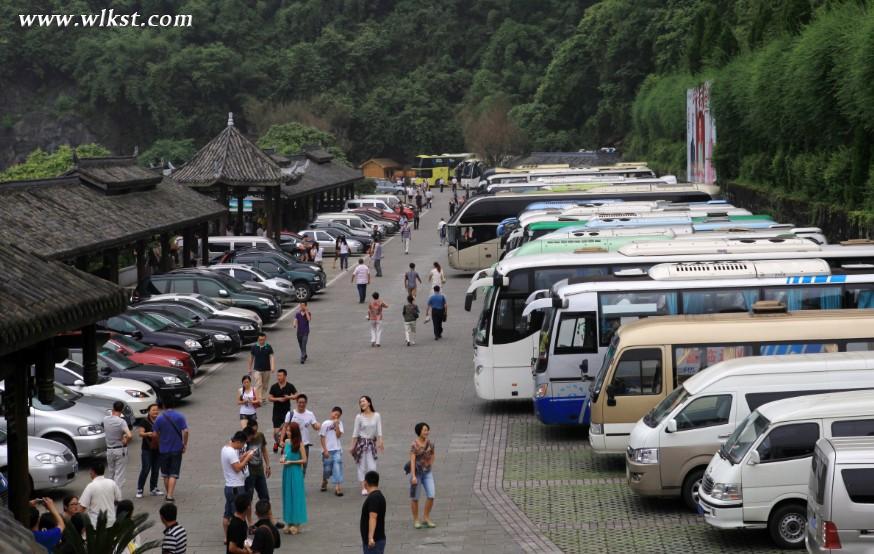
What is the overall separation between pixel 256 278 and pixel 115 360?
15483mm

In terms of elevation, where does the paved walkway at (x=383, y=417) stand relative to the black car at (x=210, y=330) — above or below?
below

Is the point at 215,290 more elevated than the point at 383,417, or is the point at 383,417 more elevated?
the point at 215,290

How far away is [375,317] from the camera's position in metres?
33.3

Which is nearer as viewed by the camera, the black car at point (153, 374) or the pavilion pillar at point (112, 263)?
the black car at point (153, 374)

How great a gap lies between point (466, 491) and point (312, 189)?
156 ft

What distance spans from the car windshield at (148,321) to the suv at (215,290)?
559cm

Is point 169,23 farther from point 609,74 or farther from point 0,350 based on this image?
point 0,350

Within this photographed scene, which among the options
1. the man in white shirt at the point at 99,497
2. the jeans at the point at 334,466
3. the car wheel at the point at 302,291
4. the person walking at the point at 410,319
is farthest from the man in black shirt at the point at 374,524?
the car wheel at the point at 302,291

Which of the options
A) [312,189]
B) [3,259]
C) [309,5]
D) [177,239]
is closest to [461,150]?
[309,5]

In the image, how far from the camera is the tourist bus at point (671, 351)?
20.2 m

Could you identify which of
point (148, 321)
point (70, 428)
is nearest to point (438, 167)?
point (148, 321)

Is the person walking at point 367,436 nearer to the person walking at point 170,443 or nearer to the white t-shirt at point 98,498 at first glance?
the person walking at point 170,443

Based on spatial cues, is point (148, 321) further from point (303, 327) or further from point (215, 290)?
point (215, 290)

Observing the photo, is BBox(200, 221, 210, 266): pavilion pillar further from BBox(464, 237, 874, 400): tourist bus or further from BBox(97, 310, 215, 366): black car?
BBox(464, 237, 874, 400): tourist bus
